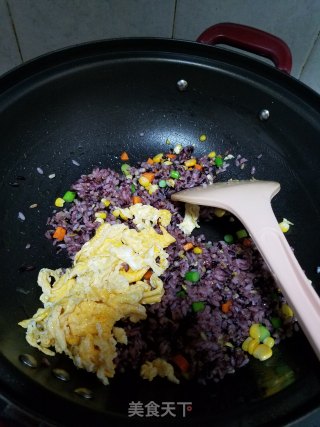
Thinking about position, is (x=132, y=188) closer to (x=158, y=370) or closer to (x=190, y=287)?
(x=190, y=287)

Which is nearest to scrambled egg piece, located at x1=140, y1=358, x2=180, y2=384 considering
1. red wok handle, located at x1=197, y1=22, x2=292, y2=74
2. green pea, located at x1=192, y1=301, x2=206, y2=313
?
green pea, located at x1=192, y1=301, x2=206, y2=313

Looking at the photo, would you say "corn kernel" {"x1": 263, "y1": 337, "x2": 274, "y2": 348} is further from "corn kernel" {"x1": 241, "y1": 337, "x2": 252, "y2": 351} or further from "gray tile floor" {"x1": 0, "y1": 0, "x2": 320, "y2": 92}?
"gray tile floor" {"x1": 0, "y1": 0, "x2": 320, "y2": 92}

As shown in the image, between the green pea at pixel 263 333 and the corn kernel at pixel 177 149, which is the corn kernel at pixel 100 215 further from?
the green pea at pixel 263 333

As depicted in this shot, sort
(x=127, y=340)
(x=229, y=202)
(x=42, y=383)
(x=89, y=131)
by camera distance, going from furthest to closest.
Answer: (x=89, y=131) → (x=229, y=202) → (x=127, y=340) → (x=42, y=383)

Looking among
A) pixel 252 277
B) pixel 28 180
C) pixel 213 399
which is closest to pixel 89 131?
pixel 28 180

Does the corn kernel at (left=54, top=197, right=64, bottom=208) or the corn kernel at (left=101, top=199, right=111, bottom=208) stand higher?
the corn kernel at (left=101, top=199, right=111, bottom=208)

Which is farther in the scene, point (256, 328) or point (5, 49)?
point (5, 49)

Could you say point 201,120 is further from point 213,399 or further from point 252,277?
point 213,399
